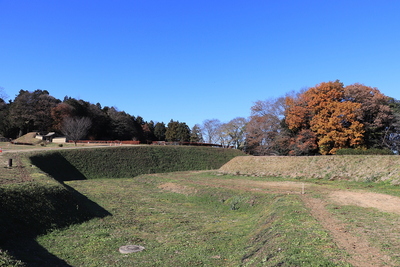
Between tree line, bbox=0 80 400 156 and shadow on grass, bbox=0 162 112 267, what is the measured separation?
2977 cm

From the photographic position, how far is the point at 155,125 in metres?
106

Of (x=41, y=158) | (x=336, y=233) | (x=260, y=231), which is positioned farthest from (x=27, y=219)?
(x=41, y=158)

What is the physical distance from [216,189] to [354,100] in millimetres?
27808

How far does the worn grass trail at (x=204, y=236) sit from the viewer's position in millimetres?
6852

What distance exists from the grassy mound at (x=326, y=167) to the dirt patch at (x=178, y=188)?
29.5ft

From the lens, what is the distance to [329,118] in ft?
118

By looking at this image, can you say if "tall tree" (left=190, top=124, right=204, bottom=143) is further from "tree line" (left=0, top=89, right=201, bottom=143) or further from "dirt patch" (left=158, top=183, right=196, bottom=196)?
"dirt patch" (left=158, top=183, right=196, bottom=196)

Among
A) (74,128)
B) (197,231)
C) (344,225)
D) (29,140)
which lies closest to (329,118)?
(344,225)

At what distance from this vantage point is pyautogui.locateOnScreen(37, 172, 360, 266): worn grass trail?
22.5 ft

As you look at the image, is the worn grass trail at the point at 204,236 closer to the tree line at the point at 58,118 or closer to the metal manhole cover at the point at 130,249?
the metal manhole cover at the point at 130,249

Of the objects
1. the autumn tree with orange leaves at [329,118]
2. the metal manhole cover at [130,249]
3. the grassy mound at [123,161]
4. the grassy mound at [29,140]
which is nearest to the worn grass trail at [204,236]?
the metal manhole cover at [130,249]

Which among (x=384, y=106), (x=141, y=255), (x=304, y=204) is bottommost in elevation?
(x=141, y=255)

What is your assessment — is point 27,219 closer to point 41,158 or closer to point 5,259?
point 5,259

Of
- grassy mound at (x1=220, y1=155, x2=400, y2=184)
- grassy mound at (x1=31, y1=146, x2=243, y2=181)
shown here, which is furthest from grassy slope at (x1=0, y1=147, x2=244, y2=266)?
grassy mound at (x1=220, y1=155, x2=400, y2=184)
